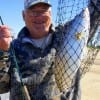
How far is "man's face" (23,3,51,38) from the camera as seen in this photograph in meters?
4.17

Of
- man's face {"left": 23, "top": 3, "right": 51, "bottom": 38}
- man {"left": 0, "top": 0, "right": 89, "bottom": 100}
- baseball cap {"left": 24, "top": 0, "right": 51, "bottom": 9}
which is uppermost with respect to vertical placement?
baseball cap {"left": 24, "top": 0, "right": 51, "bottom": 9}

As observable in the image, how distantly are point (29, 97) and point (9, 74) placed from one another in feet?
1.62

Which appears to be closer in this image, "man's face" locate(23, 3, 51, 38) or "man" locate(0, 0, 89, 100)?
"man" locate(0, 0, 89, 100)

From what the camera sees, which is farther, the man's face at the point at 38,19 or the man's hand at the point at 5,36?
the man's face at the point at 38,19

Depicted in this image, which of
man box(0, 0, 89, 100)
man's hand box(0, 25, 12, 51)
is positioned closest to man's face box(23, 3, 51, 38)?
man box(0, 0, 89, 100)

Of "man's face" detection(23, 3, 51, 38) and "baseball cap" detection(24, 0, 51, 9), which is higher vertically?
"baseball cap" detection(24, 0, 51, 9)

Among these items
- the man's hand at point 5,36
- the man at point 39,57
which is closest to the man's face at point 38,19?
the man at point 39,57

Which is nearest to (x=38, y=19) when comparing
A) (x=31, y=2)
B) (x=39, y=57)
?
(x=31, y=2)

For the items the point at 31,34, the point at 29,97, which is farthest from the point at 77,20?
the point at 29,97

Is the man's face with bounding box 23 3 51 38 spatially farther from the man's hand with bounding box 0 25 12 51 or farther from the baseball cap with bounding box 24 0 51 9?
the man's hand with bounding box 0 25 12 51

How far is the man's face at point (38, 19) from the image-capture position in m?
4.17

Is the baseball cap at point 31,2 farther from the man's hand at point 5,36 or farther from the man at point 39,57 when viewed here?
the man's hand at point 5,36

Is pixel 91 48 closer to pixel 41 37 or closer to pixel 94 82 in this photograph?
pixel 41 37

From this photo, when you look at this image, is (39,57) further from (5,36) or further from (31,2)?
(31,2)
